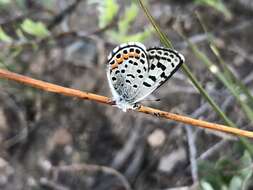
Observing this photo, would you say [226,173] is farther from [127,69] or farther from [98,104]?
[98,104]

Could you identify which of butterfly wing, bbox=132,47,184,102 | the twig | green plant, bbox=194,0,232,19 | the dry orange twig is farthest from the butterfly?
green plant, bbox=194,0,232,19

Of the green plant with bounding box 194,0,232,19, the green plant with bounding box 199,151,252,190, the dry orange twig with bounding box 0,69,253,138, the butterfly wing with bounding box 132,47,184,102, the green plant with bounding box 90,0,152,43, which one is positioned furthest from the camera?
the green plant with bounding box 194,0,232,19

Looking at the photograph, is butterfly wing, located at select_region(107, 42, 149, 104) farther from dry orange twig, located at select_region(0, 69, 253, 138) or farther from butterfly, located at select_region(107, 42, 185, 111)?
dry orange twig, located at select_region(0, 69, 253, 138)

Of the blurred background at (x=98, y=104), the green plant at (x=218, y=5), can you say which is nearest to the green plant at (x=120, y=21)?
the blurred background at (x=98, y=104)

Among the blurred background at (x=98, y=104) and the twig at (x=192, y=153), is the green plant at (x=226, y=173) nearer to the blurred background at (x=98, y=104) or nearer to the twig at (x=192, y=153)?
the twig at (x=192, y=153)

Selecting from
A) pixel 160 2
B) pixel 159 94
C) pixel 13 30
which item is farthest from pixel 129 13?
pixel 13 30

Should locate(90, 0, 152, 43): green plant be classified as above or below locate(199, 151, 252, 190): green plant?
above

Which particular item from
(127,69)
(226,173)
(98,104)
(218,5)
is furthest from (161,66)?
(98,104)
